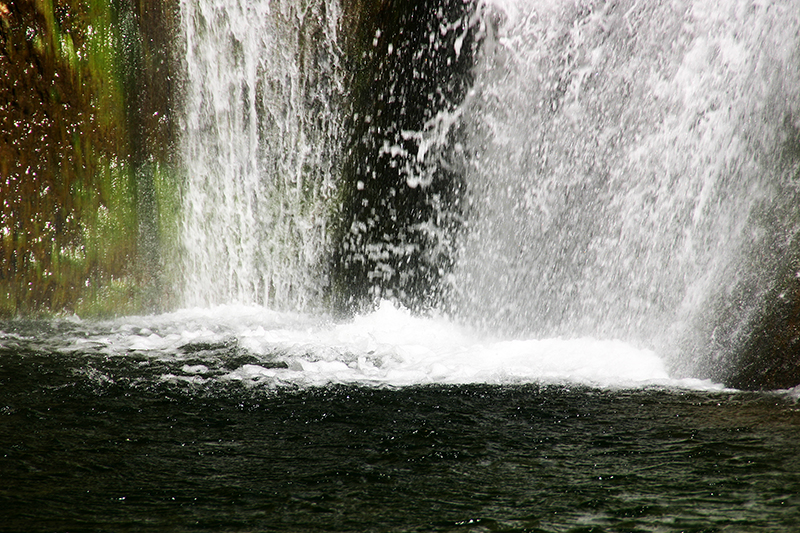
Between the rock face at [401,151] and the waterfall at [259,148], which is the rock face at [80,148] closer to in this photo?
the waterfall at [259,148]

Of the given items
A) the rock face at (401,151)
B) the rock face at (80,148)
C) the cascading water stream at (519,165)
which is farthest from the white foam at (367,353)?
the rock face at (80,148)

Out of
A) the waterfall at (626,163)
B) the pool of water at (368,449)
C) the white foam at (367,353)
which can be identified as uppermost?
the waterfall at (626,163)

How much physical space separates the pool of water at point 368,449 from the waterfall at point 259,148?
5.58ft

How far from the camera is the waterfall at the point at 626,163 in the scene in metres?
4.28

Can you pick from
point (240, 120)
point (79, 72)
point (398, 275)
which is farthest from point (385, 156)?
point (79, 72)

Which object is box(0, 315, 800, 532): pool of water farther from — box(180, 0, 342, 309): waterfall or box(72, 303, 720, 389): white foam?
box(180, 0, 342, 309): waterfall

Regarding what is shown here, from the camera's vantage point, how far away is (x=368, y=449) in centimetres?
296

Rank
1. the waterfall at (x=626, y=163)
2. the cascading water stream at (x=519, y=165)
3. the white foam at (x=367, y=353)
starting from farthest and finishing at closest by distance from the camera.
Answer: the cascading water stream at (x=519, y=165), the waterfall at (x=626, y=163), the white foam at (x=367, y=353)

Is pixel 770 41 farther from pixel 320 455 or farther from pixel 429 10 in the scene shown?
pixel 320 455

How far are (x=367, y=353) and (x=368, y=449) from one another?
180cm

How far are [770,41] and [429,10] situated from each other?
247 centimetres

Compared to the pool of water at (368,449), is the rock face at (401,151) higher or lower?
higher

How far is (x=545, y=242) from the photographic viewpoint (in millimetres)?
5371

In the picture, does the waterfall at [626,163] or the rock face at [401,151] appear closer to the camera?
the waterfall at [626,163]
